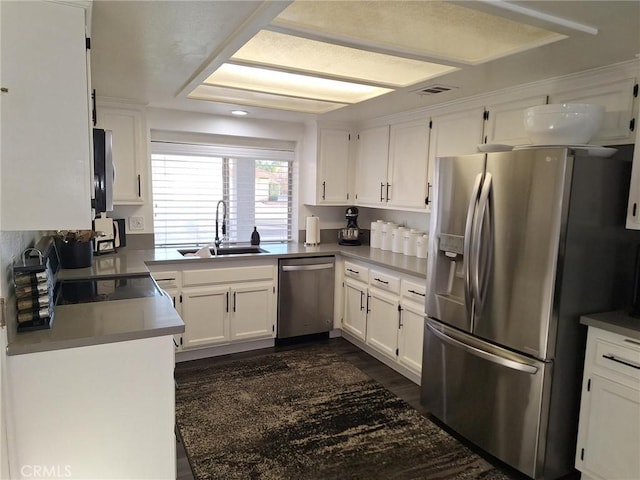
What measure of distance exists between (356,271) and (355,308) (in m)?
0.35

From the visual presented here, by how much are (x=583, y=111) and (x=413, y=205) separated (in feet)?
5.32

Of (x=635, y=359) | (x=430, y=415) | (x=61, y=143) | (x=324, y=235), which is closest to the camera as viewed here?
(x=61, y=143)

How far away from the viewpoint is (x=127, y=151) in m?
3.45

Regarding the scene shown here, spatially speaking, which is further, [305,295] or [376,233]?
[376,233]

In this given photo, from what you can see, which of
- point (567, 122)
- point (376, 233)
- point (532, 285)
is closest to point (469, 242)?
point (532, 285)

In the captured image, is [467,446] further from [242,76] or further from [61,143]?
[242,76]

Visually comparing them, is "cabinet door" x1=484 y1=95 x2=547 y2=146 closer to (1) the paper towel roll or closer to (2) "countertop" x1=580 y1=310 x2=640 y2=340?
(2) "countertop" x1=580 y1=310 x2=640 y2=340

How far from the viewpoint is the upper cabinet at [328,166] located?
418 cm

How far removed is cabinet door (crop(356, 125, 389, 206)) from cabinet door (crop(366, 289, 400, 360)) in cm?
96

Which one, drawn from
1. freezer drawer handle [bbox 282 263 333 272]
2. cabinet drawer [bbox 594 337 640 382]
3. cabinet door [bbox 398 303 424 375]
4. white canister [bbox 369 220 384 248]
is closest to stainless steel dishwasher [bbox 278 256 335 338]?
freezer drawer handle [bbox 282 263 333 272]

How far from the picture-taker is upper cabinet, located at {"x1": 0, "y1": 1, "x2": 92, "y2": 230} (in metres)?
1.40

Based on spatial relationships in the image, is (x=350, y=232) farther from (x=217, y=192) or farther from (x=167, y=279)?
(x=167, y=279)

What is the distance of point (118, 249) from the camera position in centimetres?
357

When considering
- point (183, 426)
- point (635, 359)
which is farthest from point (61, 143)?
point (635, 359)
